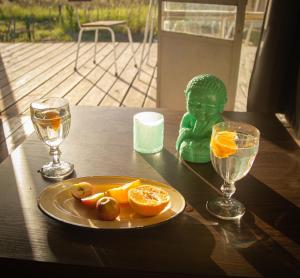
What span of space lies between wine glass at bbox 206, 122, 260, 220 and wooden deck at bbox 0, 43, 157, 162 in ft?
5.05

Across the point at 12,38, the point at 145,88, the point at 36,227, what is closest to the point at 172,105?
the point at 145,88

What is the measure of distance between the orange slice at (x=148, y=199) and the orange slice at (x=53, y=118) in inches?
10.0

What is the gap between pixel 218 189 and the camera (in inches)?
34.7

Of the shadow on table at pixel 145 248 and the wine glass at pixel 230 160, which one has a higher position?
the wine glass at pixel 230 160

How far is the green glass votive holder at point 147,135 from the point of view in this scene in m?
1.02

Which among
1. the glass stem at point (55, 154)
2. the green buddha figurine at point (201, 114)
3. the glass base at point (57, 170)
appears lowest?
the glass base at point (57, 170)

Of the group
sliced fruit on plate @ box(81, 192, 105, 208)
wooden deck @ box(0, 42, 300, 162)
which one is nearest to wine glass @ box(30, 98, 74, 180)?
sliced fruit on plate @ box(81, 192, 105, 208)

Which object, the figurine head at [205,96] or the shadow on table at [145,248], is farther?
the figurine head at [205,96]

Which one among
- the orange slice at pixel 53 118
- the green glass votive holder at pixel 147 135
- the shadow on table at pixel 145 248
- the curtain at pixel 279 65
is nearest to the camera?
the shadow on table at pixel 145 248

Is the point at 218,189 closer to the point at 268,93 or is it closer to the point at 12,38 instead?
the point at 268,93

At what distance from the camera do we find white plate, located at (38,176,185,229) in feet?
2.43

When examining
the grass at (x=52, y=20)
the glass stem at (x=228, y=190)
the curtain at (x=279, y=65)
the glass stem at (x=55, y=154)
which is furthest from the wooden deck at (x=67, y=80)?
the glass stem at (x=228, y=190)

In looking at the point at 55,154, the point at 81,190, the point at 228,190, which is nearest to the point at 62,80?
the point at 55,154

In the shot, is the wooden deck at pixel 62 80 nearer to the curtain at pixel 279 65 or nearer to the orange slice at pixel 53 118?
the curtain at pixel 279 65
